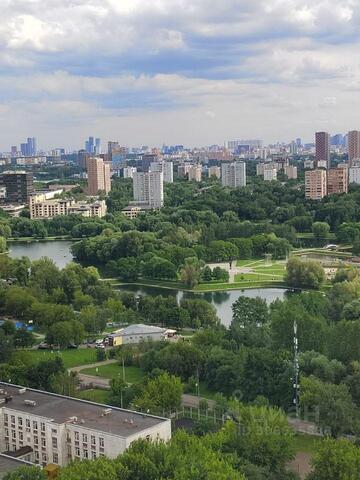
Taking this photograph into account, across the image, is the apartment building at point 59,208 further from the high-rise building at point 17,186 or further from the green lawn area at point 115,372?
the green lawn area at point 115,372

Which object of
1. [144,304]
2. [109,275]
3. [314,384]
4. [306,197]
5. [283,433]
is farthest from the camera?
[306,197]

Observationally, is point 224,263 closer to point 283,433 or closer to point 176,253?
point 176,253

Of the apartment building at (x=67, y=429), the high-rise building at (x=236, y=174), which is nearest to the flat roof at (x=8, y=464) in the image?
the apartment building at (x=67, y=429)

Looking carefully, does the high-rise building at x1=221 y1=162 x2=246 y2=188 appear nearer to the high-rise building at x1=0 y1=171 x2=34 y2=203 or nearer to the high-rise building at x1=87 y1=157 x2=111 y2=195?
the high-rise building at x1=87 y1=157 x2=111 y2=195

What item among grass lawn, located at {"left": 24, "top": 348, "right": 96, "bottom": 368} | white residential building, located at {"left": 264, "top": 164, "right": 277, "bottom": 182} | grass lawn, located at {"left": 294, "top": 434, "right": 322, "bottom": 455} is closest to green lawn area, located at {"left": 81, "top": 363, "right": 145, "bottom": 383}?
grass lawn, located at {"left": 24, "top": 348, "right": 96, "bottom": 368}

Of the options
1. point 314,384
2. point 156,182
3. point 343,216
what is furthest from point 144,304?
point 156,182

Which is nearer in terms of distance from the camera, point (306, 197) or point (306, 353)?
point (306, 353)
